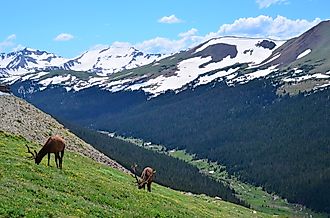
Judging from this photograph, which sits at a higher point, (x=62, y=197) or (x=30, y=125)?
(x=30, y=125)

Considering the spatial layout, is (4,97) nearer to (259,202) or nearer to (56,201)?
(56,201)

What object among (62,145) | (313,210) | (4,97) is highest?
(4,97)

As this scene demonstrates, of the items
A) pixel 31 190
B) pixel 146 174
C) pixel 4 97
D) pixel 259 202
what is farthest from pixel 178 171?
pixel 31 190

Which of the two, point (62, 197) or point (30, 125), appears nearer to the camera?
point (62, 197)

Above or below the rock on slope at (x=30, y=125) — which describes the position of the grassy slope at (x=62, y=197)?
below

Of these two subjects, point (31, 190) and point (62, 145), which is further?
point (62, 145)

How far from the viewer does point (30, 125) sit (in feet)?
247

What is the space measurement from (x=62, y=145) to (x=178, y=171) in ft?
518

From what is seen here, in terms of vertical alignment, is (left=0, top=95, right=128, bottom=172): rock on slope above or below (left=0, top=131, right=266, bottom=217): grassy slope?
above

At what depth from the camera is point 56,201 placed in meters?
32.8

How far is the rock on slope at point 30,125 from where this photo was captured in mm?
70375

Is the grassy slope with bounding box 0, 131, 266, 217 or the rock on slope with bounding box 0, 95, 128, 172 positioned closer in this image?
the grassy slope with bounding box 0, 131, 266, 217

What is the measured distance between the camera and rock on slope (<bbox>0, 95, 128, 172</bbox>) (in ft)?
231

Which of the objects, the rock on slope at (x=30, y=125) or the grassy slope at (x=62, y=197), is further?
the rock on slope at (x=30, y=125)
